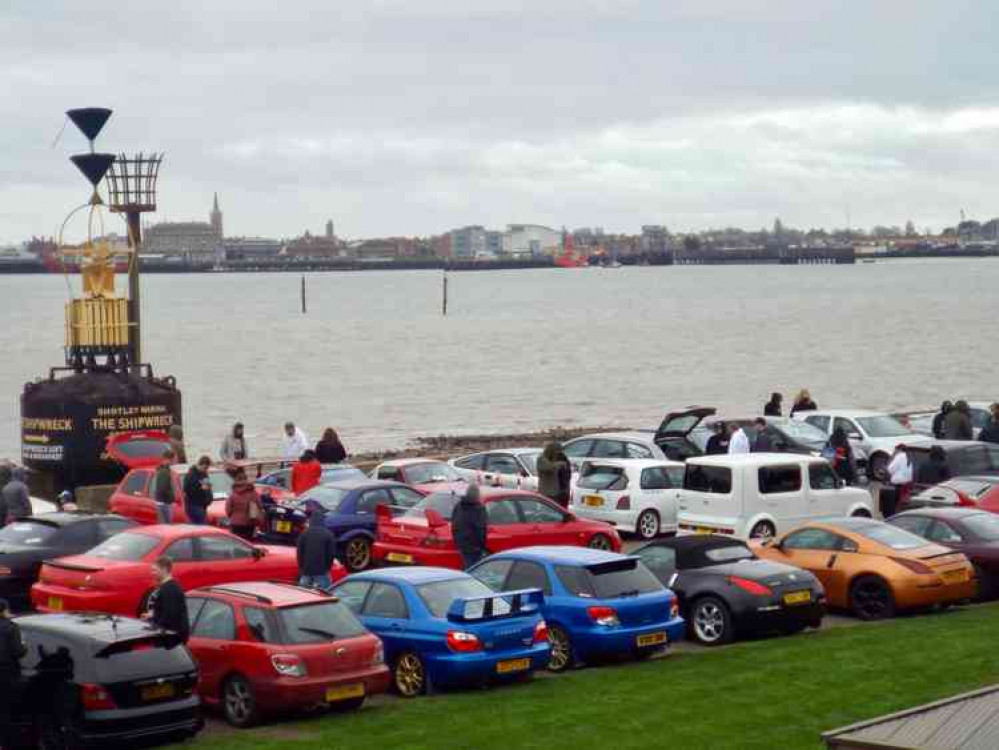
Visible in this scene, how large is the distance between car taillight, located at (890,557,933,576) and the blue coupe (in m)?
5.74

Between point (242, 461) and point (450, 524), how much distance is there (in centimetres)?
1096

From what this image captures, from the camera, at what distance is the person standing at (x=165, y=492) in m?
24.9

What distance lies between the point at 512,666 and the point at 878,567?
608cm

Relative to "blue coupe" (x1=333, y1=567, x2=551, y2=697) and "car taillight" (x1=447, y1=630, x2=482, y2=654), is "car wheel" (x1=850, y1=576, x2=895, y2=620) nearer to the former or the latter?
"blue coupe" (x1=333, y1=567, x2=551, y2=697)

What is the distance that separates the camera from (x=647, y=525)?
27594 mm

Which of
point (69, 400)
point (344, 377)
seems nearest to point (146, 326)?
point (344, 377)

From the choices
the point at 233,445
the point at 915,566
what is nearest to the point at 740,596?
the point at 915,566

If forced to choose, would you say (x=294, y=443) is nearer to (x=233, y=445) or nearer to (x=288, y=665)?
(x=233, y=445)

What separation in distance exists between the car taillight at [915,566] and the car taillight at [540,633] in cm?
573

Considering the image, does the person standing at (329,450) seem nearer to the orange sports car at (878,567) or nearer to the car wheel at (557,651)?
the orange sports car at (878,567)

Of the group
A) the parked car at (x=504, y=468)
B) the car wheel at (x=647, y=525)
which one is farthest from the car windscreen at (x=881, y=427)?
the car wheel at (x=647, y=525)

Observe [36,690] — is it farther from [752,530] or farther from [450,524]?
[752,530]

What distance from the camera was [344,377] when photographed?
102 m

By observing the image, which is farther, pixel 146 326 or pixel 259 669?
pixel 146 326
